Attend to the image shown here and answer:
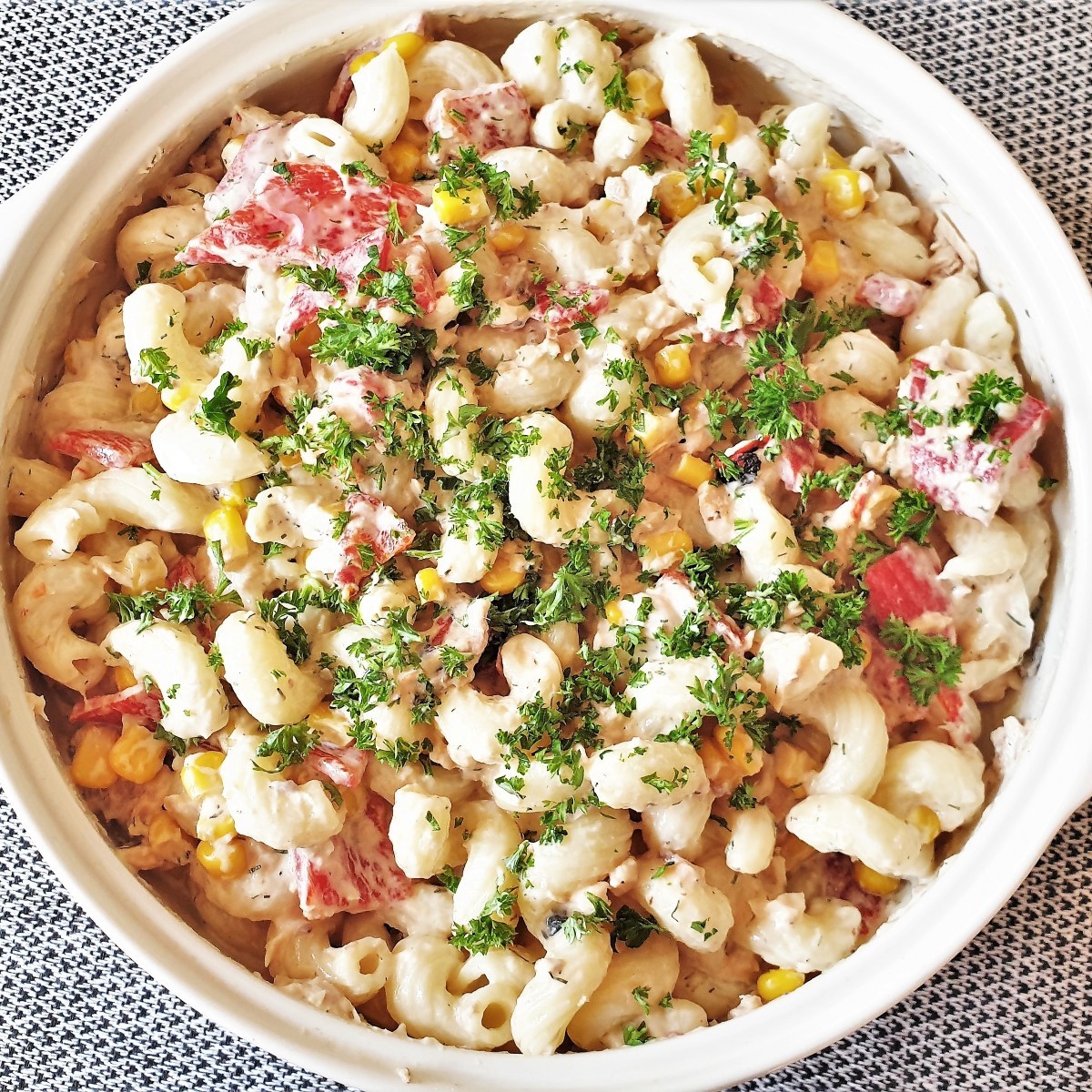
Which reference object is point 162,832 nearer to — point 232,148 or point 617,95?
point 232,148

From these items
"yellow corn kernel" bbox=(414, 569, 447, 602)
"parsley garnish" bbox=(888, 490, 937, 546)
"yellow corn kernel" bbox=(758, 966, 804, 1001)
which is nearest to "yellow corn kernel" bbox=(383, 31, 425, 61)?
"yellow corn kernel" bbox=(414, 569, 447, 602)

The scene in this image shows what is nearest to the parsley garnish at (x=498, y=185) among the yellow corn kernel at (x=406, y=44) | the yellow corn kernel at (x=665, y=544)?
the yellow corn kernel at (x=406, y=44)

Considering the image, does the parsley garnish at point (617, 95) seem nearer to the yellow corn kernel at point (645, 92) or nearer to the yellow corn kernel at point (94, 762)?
the yellow corn kernel at point (645, 92)

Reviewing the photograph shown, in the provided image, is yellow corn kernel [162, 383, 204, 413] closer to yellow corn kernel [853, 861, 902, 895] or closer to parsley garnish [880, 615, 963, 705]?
parsley garnish [880, 615, 963, 705]

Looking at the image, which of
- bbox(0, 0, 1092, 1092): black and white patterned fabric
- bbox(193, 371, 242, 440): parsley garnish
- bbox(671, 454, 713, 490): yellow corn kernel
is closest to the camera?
bbox(193, 371, 242, 440): parsley garnish

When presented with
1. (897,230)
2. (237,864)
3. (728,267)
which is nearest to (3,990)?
(237,864)

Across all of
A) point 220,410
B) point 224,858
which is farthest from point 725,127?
point 224,858
